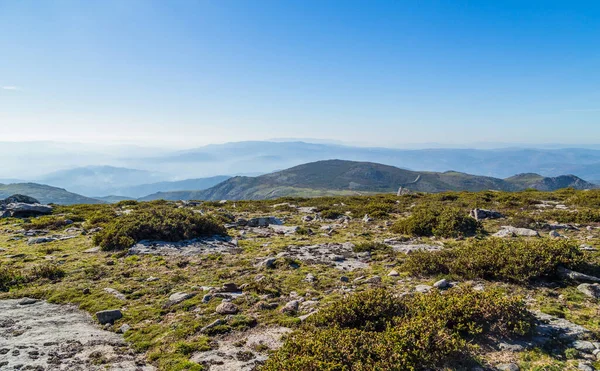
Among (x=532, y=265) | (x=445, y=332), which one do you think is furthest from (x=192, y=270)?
(x=532, y=265)

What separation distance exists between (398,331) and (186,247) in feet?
42.5

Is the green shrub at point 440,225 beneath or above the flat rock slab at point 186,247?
above

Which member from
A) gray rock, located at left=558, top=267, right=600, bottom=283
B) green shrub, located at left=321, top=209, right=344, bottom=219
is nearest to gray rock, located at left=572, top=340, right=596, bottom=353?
gray rock, located at left=558, top=267, right=600, bottom=283

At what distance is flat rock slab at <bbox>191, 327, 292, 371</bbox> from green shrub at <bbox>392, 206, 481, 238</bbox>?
464 inches

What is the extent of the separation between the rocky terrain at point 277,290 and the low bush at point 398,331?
1.7 inches

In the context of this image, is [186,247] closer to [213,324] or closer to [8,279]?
[8,279]

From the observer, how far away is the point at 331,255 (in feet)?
44.9

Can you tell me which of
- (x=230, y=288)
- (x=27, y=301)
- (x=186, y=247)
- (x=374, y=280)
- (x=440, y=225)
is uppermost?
(x=440, y=225)

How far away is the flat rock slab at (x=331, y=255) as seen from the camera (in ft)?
41.3

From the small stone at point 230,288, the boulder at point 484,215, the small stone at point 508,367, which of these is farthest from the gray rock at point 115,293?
the boulder at point 484,215

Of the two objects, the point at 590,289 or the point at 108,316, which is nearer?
the point at 590,289

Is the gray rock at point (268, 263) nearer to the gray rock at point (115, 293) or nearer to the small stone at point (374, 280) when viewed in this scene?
the small stone at point (374, 280)

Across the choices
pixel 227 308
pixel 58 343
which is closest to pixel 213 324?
pixel 227 308

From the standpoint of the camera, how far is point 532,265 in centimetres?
902
